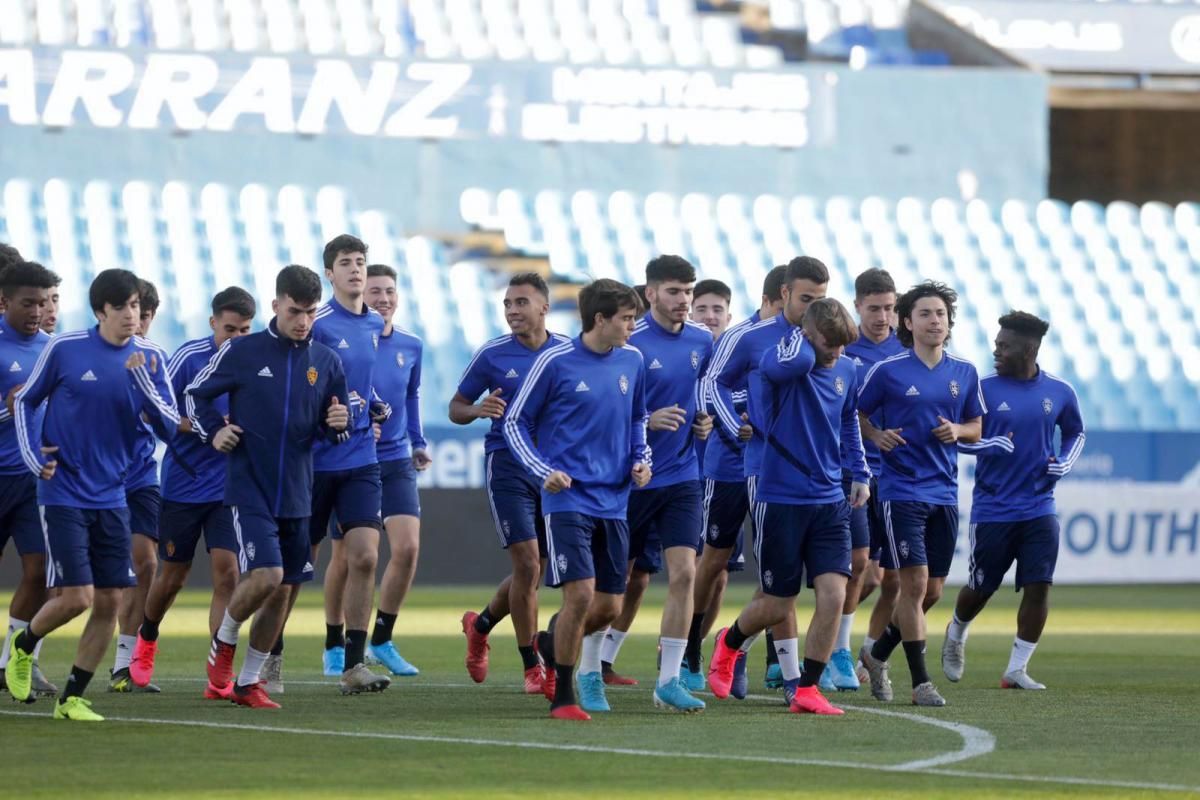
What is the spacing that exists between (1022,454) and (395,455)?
3746 mm

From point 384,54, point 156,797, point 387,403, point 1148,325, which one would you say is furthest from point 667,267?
point 1148,325

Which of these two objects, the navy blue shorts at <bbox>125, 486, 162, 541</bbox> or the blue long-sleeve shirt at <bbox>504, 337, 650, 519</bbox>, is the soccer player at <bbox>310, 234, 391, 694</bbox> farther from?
the blue long-sleeve shirt at <bbox>504, 337, 650, 519</bbox>

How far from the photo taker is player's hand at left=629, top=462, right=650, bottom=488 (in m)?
9.99

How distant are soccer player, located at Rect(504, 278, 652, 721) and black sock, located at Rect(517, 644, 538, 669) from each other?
1.46 meters

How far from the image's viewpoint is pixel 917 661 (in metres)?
11.1

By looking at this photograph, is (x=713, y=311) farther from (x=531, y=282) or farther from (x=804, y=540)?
(x=804, y=540)

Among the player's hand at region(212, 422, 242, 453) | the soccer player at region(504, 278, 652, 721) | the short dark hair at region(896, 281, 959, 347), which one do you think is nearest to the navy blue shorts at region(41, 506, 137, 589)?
the player's hand at region(212, 422, 242, 453)

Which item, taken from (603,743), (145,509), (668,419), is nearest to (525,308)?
(668,419)

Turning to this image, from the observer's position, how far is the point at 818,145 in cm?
3198

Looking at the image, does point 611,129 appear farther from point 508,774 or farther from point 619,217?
point 508,774

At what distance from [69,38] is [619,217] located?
8.29 metres

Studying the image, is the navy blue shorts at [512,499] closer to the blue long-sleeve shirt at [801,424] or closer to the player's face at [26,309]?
the blue long-sleeve shirt at [801,424]

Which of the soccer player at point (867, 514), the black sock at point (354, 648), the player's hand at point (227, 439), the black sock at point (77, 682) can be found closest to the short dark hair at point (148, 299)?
the player's hand at point (227, 439)

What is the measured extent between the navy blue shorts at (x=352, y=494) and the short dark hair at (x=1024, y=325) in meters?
3.89
